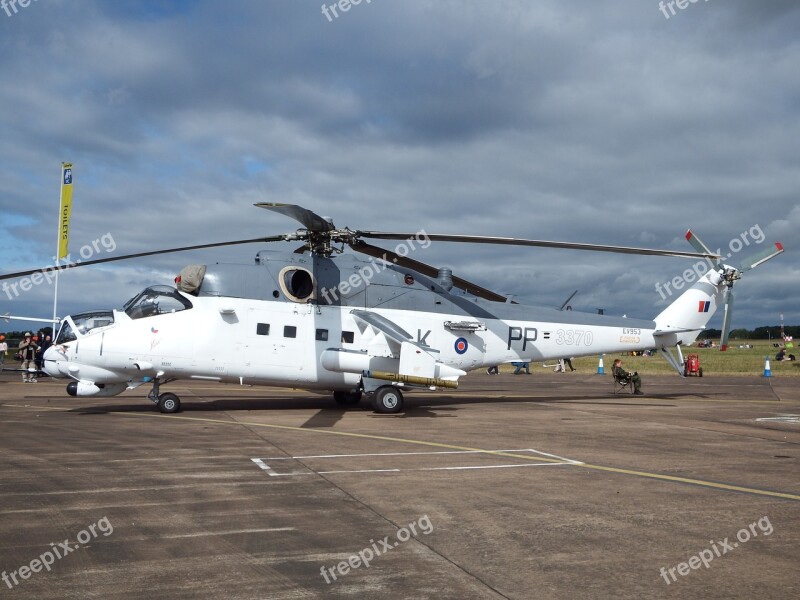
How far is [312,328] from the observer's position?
18797 millimetres

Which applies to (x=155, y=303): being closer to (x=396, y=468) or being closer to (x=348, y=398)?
(x=348, y=398)

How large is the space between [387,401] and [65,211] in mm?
19314

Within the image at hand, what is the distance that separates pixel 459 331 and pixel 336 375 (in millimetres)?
3920

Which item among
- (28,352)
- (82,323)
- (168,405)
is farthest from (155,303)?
(28,352)

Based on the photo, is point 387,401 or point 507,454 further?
point 387,401

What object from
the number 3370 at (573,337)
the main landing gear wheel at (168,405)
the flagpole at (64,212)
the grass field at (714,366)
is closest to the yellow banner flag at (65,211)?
the flagpole at (64,212)

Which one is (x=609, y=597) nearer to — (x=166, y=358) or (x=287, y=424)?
(x=287, y=424)

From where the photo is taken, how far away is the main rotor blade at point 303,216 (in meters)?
13.5

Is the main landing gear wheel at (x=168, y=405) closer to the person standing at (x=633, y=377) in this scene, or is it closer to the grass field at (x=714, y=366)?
the person standing at (x=633, y=377)

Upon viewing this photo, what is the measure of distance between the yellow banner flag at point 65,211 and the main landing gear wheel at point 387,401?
18319 mm

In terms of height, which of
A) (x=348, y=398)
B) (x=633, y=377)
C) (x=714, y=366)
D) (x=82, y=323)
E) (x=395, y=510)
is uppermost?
(x=82, y=323)

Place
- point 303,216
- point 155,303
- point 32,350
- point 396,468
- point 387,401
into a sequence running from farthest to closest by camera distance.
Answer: point 32,350 → point 387,401 → point 155,303 → point 303,216 → point 396,468

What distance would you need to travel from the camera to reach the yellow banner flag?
29422 millimetres

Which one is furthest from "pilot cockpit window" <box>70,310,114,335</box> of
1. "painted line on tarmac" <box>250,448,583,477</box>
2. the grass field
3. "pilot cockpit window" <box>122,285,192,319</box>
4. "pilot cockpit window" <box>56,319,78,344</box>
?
the grass field
